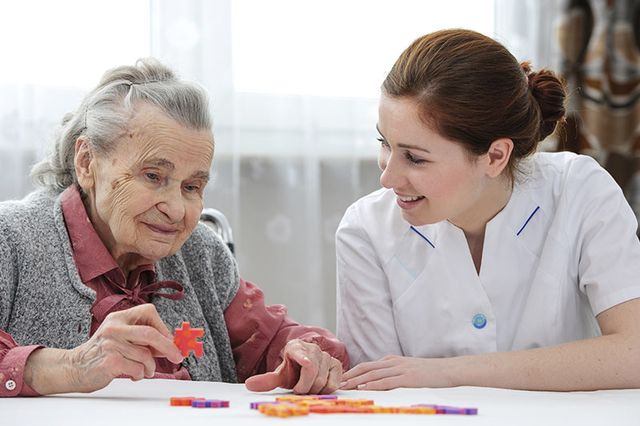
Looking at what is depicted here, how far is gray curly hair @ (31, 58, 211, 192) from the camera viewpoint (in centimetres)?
183

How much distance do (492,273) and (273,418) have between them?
3.00ft

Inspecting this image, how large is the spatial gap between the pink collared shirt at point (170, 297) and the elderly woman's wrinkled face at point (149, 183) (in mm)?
50

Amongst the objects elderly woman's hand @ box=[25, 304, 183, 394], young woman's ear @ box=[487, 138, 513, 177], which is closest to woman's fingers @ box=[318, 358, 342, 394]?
elderly woman's hand @ box=[25, 304, 183, 394]

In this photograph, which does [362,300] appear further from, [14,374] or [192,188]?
[14,374]

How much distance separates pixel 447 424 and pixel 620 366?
2.34ft

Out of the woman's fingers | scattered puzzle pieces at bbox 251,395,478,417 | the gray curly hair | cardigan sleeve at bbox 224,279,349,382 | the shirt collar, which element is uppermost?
the gray curly hair

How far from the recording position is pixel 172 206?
179 cm

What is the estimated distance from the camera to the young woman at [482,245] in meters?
1.80

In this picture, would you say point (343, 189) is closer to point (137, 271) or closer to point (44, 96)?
point (44, 96)

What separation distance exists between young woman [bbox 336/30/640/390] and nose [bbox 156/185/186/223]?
43 centimetres

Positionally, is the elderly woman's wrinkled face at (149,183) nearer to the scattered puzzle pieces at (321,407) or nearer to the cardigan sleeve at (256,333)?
the cardigan sleeve at (256,333)

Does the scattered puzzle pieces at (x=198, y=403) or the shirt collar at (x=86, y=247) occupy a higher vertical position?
A: the shirt collar at (x=86, y=247)

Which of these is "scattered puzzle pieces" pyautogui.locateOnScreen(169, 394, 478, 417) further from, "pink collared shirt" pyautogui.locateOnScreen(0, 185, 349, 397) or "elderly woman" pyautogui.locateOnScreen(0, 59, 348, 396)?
"pink collared shirt" pyautogui.locateOnScreen(0, 185, 349, 397)

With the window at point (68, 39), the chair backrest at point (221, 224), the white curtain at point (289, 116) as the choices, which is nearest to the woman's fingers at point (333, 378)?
the chair backrest at point (221, 224)
